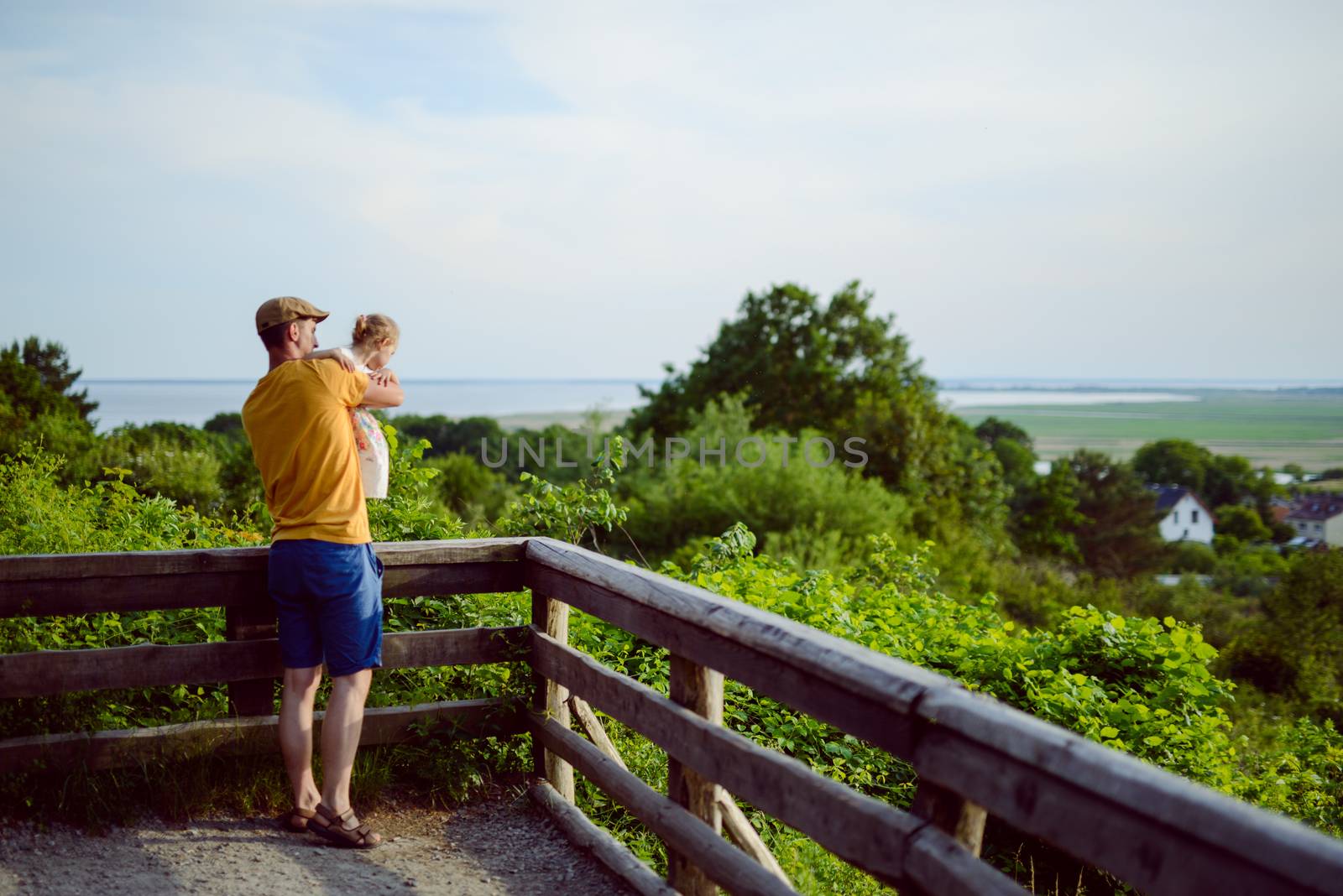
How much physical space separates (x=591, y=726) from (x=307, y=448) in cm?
157

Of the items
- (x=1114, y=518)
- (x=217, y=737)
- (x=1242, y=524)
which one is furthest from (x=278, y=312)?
(x=1242, y=524)

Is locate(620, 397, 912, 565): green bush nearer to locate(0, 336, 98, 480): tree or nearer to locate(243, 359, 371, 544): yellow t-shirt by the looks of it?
locate(0, 336, 98, 480): tree

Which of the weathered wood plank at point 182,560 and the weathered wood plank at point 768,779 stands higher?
the weathered wood plank at point 182,560

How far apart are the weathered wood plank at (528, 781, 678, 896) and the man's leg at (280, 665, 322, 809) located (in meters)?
0.94

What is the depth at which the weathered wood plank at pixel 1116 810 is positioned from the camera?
4.93ft

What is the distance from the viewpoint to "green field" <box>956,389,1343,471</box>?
111 metres

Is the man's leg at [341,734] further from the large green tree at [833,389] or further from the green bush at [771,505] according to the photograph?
the large green tree at [833,389]

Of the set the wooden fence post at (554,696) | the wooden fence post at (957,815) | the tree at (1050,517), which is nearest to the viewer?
the wooden fence post at (957,815)

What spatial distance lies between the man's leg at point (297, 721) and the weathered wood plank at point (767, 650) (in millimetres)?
987

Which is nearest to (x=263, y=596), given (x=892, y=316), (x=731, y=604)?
(x=731, y=604)

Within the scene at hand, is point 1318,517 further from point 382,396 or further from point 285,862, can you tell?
point 285,862

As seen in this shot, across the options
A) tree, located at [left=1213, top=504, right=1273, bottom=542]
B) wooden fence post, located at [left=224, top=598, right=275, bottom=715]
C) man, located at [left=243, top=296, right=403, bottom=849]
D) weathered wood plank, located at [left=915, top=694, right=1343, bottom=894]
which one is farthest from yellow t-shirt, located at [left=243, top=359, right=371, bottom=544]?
tree, located at [left=1213, top=504, right=1273, bottom=542]

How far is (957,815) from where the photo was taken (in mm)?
2180

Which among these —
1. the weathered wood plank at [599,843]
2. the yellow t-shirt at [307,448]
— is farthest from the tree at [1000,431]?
the yellow t-shirt at [307,448]
